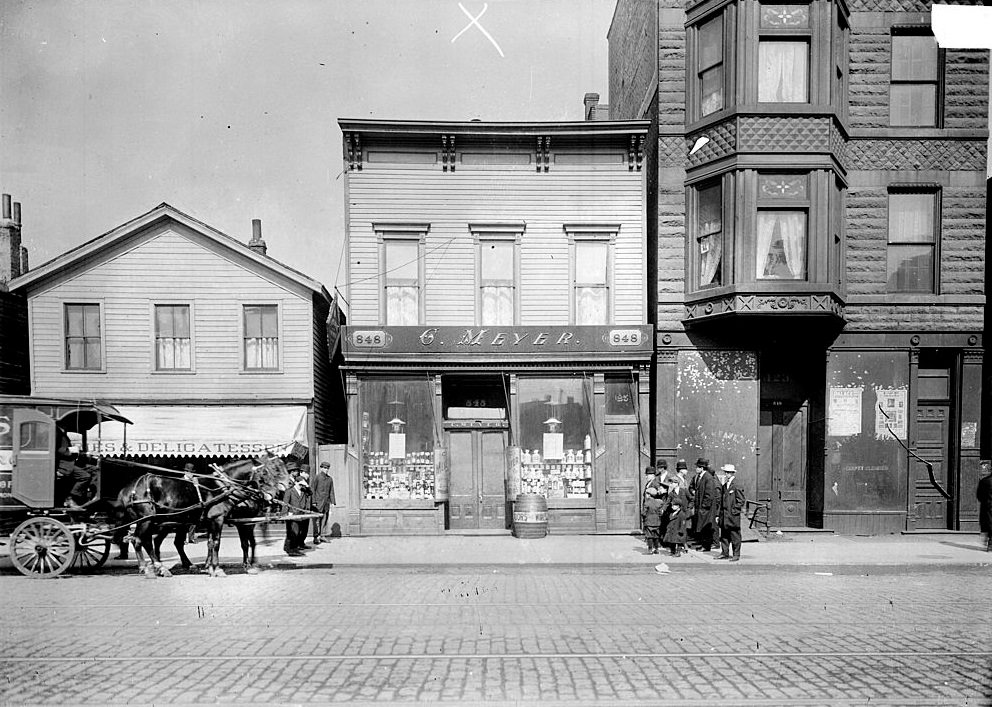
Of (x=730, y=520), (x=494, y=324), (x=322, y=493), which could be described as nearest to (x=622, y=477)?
(x=730, y=520)

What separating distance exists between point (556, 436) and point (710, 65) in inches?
377

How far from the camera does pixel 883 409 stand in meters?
14.9

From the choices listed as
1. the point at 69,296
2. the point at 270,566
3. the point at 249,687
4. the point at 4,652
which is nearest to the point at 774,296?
the point at 270,566

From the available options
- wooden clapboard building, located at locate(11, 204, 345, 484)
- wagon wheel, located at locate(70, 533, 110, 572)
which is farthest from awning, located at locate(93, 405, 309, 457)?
wagon wheel, located at locate(70, 533, 110, 572)

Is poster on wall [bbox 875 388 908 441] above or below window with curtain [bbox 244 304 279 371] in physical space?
below

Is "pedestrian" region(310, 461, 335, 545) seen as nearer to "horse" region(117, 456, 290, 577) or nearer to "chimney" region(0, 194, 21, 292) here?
"horse" region(117, 456, 290, 577)

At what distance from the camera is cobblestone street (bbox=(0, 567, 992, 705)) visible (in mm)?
5578

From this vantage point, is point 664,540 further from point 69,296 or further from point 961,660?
point 69,296

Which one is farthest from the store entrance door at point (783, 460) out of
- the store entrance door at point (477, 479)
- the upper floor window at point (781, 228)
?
the store entrance door at point (477, 479)

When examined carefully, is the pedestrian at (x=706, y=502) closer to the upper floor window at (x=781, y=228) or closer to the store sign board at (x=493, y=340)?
the store sign board at (x=493, y=340)

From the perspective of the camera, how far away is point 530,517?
14648mm

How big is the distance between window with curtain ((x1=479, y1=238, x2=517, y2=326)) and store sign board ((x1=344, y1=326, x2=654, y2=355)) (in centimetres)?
62

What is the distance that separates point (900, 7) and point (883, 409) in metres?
9.36

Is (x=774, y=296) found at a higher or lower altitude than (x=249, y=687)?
higher
